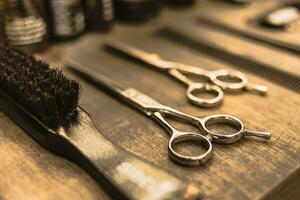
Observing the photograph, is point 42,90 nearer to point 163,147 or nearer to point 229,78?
point 163,147

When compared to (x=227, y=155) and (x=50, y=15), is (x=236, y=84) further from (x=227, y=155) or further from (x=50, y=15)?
(x=50, y=15)

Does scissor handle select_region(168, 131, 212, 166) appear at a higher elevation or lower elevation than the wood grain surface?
higher

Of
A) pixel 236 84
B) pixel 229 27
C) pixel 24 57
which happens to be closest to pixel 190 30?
pixel 229 27

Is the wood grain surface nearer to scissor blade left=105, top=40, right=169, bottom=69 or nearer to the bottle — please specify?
scissor blade left=105, top=40, right=169, bottom=69

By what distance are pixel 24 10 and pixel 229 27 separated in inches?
12.6

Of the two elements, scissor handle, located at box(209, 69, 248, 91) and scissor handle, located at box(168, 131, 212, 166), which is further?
scissor handle, located at box(209, 69, 248, 91)

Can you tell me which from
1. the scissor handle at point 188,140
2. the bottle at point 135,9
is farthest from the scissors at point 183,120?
the bottle at point 135,9

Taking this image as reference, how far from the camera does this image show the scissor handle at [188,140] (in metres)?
0.36

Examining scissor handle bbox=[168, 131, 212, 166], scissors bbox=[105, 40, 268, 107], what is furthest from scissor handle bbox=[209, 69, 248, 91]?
scissor handle bbox=[168, 131, 212, 166]

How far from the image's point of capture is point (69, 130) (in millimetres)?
373

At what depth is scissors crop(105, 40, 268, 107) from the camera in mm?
462

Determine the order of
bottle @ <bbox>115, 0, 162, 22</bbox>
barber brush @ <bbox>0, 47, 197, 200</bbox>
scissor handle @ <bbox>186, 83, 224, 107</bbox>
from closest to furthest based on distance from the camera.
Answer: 1. barber brush @ <bbox>0, 47, 197, 200</bbox>
2. scissor handle @ <bbox>186, 83, 224, 107</bbox>
3. bottle @ <bbox>115, 0, 162, 22</bbox>

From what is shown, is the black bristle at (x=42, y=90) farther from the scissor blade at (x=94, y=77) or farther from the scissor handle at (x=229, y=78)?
the scissor handle at (x=229, y=78)

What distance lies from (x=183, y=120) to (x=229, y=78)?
12 centimetres
